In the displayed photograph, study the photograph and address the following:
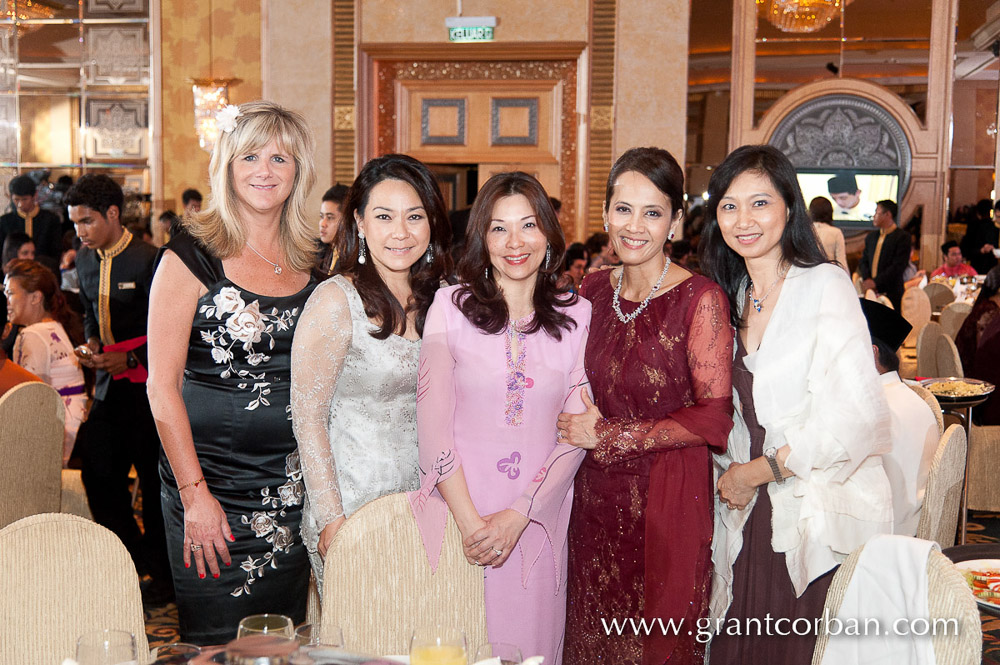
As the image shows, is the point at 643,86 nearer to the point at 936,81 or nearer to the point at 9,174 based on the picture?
the point at 936,81

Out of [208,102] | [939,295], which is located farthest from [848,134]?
[208,102]

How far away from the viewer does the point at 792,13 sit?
8727mm

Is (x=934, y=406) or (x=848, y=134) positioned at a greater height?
(x=848, y=134)

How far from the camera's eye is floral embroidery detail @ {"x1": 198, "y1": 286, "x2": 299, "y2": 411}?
2332 mm

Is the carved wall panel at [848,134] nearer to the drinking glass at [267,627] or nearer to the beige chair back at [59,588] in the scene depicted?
the beige chair back at [59,588]

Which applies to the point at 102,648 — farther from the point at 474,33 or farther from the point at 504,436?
the point at 474,33

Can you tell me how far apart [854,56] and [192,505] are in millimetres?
8150

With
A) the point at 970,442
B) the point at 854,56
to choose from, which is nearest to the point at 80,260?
the point at 970,442

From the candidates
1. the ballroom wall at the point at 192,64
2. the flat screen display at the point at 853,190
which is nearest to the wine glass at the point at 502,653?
the flat screen display at the point at 853,190

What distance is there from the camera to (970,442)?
4.96m

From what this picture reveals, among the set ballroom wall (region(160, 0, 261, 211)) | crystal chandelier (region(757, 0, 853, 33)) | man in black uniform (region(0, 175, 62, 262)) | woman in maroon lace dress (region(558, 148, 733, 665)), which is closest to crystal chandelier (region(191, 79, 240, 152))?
ballroom wall (region(160, 0, 261, 211))

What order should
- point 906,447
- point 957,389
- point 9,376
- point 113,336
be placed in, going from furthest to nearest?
point 957,389 < point 113,336 < point 9,376 < point 906,447

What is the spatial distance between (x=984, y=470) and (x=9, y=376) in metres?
4.64
